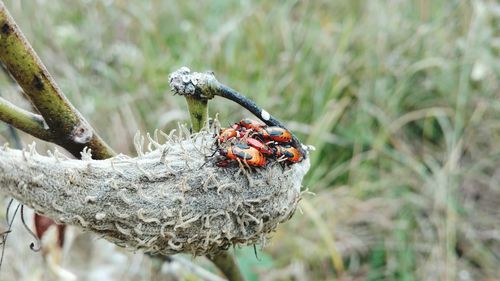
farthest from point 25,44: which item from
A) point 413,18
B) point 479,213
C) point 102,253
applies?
point 413,18

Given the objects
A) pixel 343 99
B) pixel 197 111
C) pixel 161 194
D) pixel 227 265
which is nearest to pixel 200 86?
pixel 197 111

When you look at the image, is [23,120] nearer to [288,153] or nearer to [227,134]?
[227,134]

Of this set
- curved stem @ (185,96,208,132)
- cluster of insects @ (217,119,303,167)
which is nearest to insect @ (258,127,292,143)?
cluster of insects @ (217,119,303,167)

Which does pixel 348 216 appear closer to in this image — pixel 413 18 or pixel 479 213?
pixel 479 213

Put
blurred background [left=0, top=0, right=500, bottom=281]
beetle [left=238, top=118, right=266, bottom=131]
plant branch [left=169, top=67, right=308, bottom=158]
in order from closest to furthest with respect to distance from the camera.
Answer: plant branch [left=169, top=67, right=308, bottom=158], beetle [left=238, top=118, right=266, bottom=131], blurred background [left=0, top=0, right=500, bottom=281]

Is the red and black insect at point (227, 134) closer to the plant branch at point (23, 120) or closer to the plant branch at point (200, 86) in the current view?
the plant branch at point (200, 86)

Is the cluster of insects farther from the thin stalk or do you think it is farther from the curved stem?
the thin stalk

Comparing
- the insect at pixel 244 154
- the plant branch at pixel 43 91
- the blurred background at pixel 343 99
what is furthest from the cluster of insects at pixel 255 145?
the blurred background at pixel 343 99
